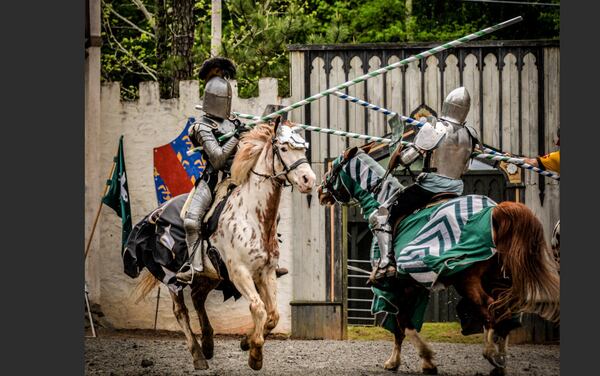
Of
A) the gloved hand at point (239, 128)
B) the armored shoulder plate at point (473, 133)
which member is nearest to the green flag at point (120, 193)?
the gloved hand at point (239, 128)

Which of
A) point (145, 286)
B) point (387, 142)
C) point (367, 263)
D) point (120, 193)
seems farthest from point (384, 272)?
point (120, 193)

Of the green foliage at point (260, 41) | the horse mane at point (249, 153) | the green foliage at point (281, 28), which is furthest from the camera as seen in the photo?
the green foliage at point (260, 41)

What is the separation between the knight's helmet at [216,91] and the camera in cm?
1174

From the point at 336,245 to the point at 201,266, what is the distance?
1.88m

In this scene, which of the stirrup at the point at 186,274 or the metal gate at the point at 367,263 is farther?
the metal gate at the point at 367,263

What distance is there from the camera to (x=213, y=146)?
11.5 metres

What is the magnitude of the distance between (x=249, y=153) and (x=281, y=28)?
4.09 meters

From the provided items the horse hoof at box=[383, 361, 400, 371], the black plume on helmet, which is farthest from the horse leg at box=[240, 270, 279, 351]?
the black plume on helmet

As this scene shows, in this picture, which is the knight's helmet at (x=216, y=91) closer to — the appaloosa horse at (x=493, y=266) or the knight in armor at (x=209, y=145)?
the knight in armor at (x=209, y=145)

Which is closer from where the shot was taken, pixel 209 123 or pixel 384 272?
pixel 384 272

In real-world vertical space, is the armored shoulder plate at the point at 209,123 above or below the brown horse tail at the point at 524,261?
above

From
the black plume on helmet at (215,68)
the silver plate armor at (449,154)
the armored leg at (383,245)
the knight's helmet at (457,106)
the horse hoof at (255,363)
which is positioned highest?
the black plume on helmet at (215,68)

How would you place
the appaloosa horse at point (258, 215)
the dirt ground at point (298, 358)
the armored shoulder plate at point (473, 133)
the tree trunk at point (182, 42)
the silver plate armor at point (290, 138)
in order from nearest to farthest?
the appaloosa horse at point (258, 215)
the silver plate armor at point (290, 138)
the armored shoulder plate at point (473, 133)
the dirt ground at point (298, 358)
the tree trunk at point (182, 42)

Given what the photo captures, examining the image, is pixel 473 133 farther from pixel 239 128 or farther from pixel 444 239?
pixel 239 128
